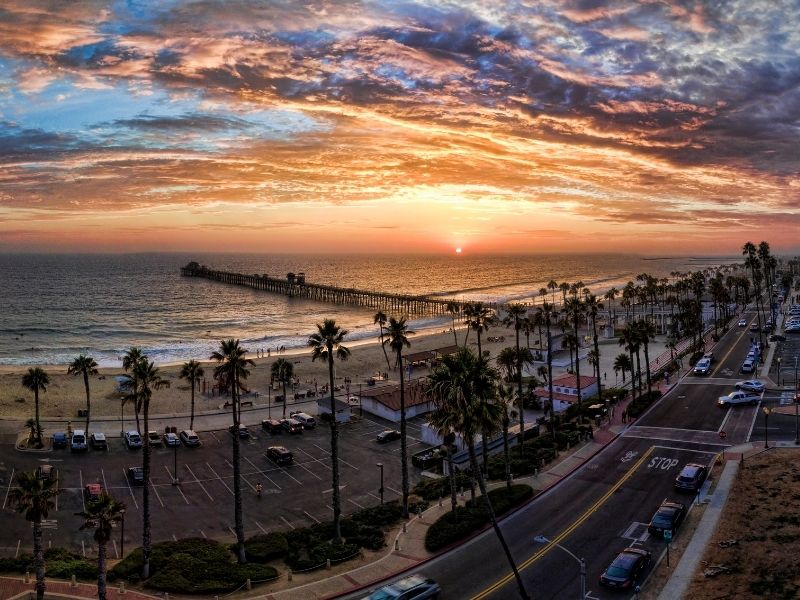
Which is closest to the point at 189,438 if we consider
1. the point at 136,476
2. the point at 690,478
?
the point at 136,476

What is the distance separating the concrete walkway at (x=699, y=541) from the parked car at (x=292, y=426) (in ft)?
130

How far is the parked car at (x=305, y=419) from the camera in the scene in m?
64.4

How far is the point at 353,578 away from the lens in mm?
30469

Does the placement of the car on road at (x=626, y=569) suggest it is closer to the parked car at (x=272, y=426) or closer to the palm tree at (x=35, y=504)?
the palm tree at (x=35, y=504)

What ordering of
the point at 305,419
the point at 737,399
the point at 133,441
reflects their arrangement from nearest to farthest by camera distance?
1. the point at 133,441
2. the point at 737,399
3. the point at 305,419

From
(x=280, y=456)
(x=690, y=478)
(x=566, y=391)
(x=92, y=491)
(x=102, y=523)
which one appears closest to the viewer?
(x=102, y=523)

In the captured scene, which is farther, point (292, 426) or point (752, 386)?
point (292, 426)

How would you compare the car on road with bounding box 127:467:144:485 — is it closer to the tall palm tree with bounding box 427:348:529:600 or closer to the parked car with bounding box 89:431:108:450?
the parked car with bounding box 89:431:108:450

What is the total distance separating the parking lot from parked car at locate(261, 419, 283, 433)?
68 centimetres

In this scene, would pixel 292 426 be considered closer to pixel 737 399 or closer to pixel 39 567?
pixel 39 567

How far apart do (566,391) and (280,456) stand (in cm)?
3647

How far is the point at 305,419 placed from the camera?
6500 cm

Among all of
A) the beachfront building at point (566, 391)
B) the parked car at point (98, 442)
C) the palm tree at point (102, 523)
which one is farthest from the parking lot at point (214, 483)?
the beachfront building at point (566, 391)

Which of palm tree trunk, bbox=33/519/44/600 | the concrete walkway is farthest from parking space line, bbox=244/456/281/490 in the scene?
the concrete walkway
